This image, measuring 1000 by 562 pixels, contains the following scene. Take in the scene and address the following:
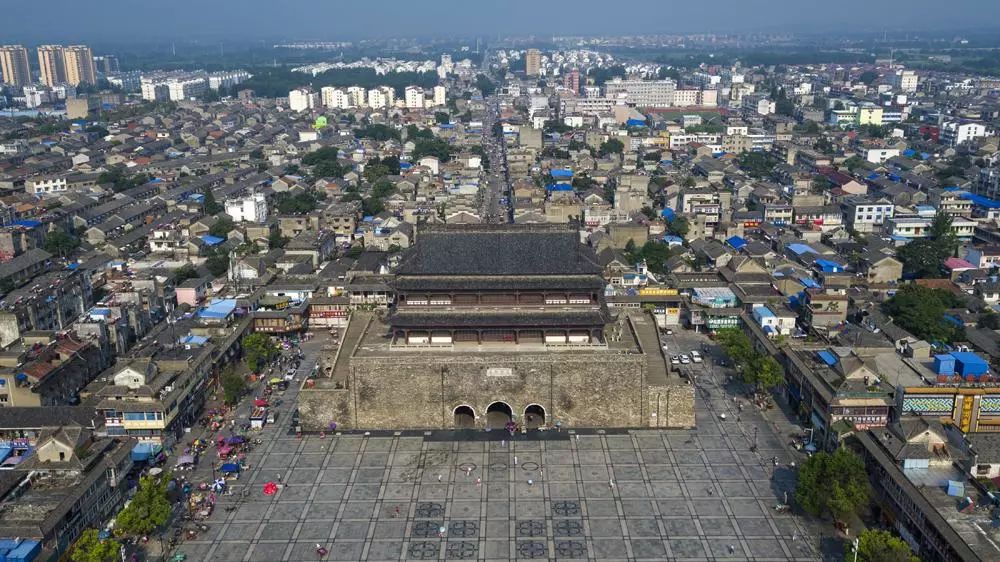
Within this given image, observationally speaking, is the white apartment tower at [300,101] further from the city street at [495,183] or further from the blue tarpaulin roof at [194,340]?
the blue tarpaulin roof at [194,340]

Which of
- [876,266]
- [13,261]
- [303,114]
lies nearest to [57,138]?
[303,114]

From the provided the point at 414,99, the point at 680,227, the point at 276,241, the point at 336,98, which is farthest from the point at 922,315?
the point at 336,98

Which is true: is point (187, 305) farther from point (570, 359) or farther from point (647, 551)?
point (647, 551)

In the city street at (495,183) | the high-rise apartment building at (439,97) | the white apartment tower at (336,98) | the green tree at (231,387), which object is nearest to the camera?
the green tree at (231,387)

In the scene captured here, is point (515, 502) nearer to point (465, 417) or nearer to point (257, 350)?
point (465, 417)

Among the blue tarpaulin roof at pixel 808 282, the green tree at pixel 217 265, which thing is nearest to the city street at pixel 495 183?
the green tree at pixel 217 265
